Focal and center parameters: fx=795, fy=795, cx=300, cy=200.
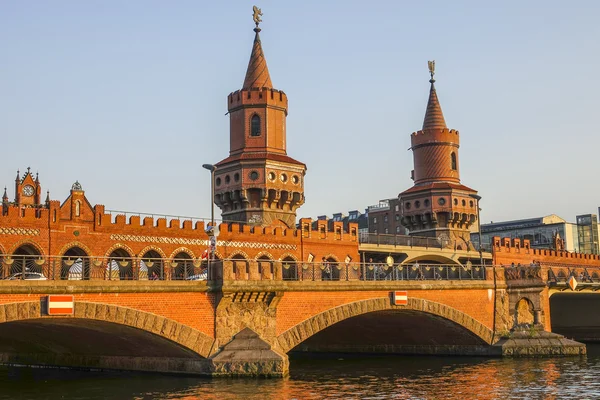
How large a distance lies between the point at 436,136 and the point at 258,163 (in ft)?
87.2

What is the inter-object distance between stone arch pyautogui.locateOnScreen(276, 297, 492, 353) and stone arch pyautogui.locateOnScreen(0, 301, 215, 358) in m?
4.06

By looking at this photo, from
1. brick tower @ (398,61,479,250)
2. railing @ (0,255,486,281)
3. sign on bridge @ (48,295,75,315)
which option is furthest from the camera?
brick tower @ (398,61,479,250)

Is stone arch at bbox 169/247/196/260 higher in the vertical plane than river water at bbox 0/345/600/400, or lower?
higher

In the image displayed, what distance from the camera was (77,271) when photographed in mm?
33281

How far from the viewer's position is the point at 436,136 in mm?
87125

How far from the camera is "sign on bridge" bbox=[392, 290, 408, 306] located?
40.4 metres

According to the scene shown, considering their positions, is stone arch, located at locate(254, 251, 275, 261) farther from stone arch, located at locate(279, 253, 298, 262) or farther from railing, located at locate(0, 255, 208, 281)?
railing, located at locate(0, 255, 208, 281)

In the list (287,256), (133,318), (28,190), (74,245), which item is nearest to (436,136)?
(287,256)

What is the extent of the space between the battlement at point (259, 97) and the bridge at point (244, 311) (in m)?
26.9

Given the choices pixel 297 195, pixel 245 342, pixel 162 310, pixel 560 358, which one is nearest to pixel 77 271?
pixel 162 310

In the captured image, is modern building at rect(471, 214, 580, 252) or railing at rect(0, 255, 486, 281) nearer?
railing at rect(0, 255, 486, 281)

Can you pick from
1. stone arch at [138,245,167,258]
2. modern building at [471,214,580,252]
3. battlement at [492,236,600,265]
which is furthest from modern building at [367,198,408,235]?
stone arch at [138,245,167,258]

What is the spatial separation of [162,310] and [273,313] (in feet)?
18.2

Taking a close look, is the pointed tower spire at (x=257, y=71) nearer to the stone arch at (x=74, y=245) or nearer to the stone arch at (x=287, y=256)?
the stone arch at (x=287, y=256)
